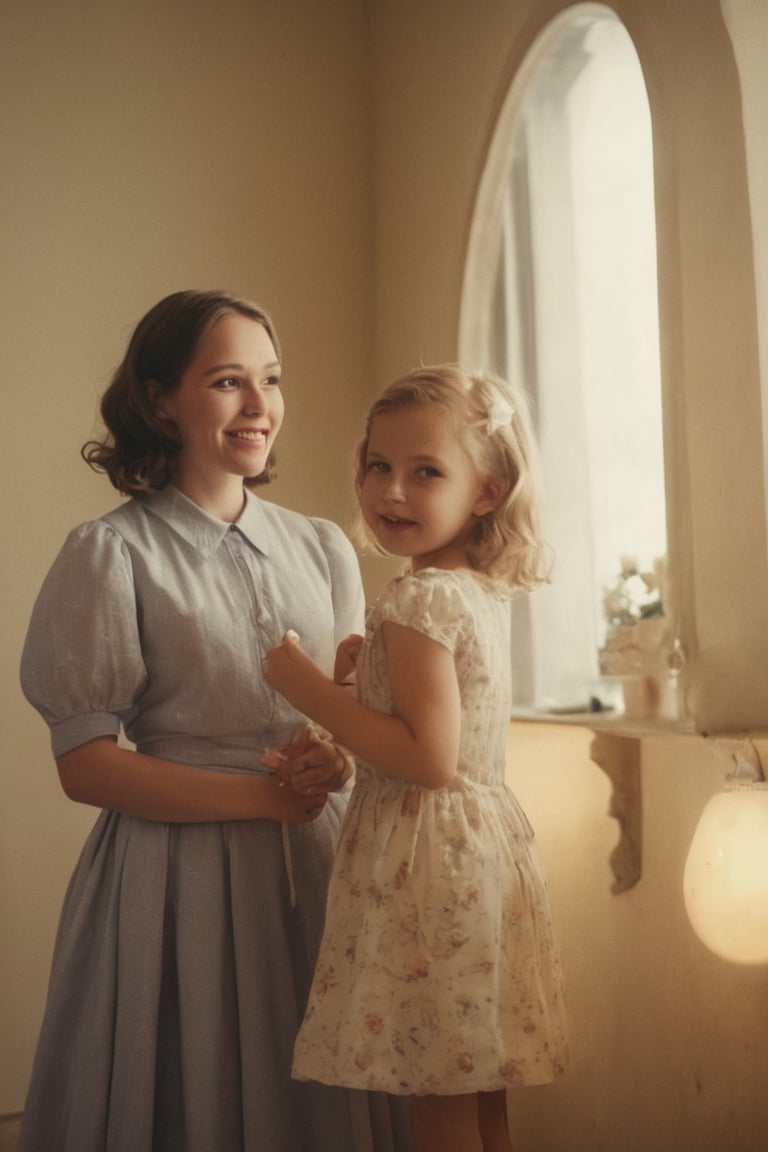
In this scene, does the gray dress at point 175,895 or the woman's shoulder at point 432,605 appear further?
the gray dress at point 175,895

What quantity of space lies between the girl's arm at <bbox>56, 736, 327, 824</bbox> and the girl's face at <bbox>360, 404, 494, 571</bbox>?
1.18 feet

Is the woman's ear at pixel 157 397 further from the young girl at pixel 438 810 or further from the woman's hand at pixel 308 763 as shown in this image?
the woman's hand at pixel 308 763

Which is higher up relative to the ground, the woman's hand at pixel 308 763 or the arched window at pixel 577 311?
the arched window at pixel 577 311

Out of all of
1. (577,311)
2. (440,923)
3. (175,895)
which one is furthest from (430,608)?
(577,311)

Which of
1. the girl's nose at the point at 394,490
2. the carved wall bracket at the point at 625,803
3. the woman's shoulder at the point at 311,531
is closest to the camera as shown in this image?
the girl's nose at the point at 394,490

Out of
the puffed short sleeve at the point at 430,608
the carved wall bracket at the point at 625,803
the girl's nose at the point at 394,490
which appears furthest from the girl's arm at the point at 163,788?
the carved wall bracket at the point at 625,803

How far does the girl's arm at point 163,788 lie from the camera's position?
5.01 feet

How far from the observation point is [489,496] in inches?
62.3

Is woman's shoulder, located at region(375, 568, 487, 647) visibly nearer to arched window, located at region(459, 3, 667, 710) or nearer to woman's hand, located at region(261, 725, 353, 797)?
woman's hand, located at region(261, 725, 353, 797)

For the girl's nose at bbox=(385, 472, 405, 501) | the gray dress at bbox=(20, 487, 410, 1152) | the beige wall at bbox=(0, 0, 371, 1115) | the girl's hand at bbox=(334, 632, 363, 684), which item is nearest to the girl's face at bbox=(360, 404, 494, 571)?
the girl's nose at bbox=(385, 472, 405, 501)

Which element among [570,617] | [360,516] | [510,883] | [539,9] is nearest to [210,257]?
[539,9]

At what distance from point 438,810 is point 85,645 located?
0.48m

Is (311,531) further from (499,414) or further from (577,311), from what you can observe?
(577,311)

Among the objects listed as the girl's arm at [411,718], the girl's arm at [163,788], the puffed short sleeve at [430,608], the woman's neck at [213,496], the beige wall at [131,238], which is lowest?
the girl's arm at [163,788]
